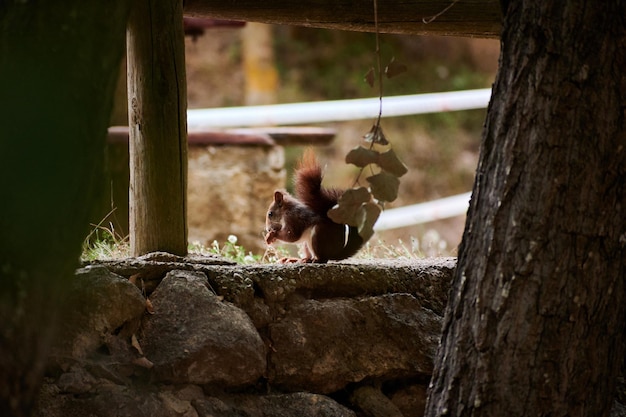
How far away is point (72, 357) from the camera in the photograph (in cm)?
266

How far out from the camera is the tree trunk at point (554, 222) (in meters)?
2.03

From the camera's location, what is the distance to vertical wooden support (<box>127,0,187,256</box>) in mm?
3047

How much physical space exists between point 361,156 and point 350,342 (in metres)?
1.30

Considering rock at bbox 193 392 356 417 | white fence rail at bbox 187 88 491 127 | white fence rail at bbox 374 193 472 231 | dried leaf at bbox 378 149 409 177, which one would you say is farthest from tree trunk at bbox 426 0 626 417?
white fence rail at bbox 374 193 472 231

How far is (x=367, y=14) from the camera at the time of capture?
133 inches

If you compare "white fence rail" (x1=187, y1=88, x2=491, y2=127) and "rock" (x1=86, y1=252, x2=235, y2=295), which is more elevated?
"white fence rail" (x1=187, y1=88, x2=491, y2=127)

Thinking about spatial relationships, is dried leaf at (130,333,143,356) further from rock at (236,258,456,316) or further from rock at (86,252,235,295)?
rock at (236,258,456,316)

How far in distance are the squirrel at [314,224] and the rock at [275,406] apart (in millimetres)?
585

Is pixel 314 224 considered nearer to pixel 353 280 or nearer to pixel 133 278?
pixel 353 280

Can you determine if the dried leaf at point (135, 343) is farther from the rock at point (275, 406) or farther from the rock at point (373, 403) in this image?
the rock at point (373, 403)

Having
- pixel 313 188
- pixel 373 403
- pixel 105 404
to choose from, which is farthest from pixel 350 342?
pixel 105 404

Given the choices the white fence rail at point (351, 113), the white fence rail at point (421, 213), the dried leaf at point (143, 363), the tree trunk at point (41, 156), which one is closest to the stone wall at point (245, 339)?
the dried leaf at point (143, 363)

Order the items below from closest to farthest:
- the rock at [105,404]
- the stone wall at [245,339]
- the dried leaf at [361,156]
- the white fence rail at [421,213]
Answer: the dried leaf at [361,156]
the rock at [105,404]
the stone wall at [245,339]
the white fence rail at [421,213]

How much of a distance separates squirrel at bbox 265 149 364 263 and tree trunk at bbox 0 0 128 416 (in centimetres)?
175
